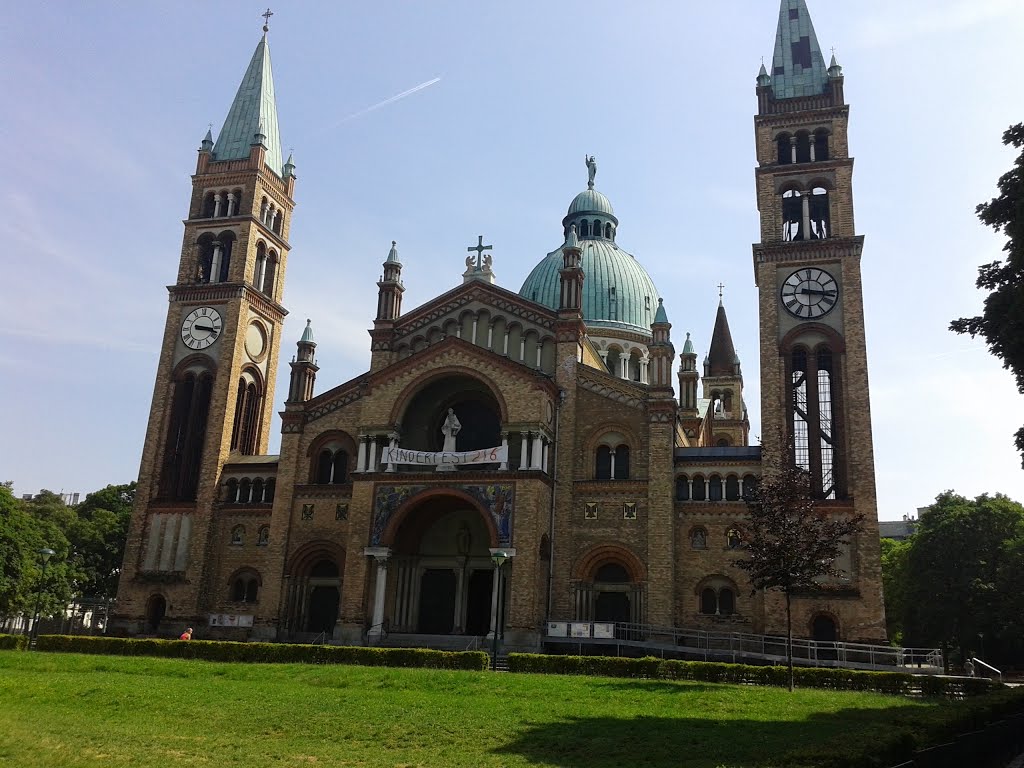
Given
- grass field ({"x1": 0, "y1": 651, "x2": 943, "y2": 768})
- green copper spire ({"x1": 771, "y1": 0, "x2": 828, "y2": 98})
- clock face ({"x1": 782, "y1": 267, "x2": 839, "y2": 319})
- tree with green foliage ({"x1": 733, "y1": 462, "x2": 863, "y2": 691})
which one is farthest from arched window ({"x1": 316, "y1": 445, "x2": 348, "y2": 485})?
green copper spire ({"x1": 771, "y1": 0, "x2": 828, "y2": 98})

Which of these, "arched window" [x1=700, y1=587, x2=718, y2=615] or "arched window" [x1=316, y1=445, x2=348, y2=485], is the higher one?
"arched window" [x1=316, y1=445, x2=348, y2=485]

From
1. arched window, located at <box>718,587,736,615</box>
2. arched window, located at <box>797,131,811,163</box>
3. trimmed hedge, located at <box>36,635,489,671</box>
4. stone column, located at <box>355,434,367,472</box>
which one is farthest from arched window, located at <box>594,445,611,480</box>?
arched window, located at <box>797,131,811,163</box>

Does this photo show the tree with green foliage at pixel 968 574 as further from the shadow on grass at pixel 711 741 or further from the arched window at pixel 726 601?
A: the shadow on grass at pixel 711 741

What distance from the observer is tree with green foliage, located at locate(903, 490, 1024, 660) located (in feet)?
171

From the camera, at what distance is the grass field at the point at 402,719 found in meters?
14.9

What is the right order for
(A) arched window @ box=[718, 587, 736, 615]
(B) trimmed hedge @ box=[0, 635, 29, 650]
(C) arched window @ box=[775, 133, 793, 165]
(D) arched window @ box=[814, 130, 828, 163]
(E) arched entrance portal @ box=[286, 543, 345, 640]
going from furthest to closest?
1. (C) arched window @ box=[775, 133, 793, 165]
2. (D) arched window @ box=[814, 130, 828, 163]
3. (E) arched entrance portal @ box=[286, 543, 345, 640]
4. (A) arched window @ box=[718, 587, 736, 615]
5. (B) trimmed hedge @ box=[0, 635, 29, 650]

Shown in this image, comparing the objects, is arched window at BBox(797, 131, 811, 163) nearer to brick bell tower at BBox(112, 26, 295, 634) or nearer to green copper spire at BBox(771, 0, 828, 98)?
green copper spire at BBox(771, 0, 828, 98)

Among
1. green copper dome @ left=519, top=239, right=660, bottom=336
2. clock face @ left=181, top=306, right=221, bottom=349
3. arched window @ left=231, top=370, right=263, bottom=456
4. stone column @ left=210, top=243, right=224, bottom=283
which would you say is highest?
green copper dome @ left=519, top=239, right=660, bottom=336

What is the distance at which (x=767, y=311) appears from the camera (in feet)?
144

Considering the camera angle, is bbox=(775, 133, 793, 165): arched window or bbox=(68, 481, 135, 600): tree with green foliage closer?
bbox=(775, 133, 793, 165): arched window

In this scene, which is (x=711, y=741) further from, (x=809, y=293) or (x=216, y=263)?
(x=216, y=263)

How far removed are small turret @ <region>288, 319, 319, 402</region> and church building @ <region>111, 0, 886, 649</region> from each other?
0.15 meters

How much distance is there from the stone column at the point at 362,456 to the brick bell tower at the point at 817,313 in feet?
62.8

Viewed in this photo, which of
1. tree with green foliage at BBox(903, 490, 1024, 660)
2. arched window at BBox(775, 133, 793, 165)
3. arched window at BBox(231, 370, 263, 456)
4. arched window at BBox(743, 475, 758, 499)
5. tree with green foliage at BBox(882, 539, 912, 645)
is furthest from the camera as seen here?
tree with green foliage at BBox(882, 539, 912, 645)
